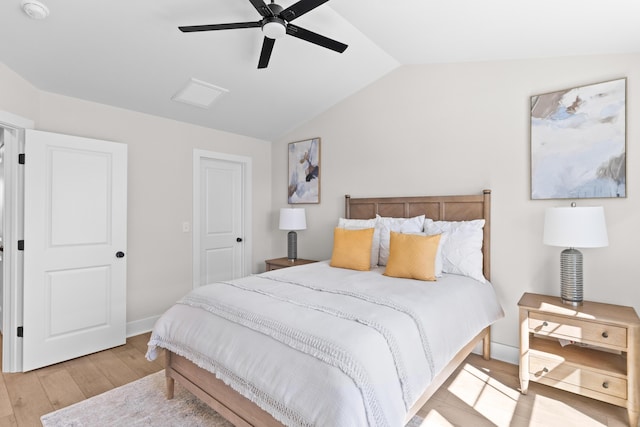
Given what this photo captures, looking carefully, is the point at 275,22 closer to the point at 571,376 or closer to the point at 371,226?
the point at 371,226

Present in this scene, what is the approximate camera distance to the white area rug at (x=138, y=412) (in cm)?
204

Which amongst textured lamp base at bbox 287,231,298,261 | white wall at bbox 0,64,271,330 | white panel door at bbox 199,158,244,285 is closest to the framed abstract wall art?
textured lamp base at bbox 287,231,298,261

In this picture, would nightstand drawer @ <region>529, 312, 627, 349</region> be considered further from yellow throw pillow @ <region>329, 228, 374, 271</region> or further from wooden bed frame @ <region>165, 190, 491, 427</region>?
yellow throw pillow @ <region>329, 228, 374, 271</region>

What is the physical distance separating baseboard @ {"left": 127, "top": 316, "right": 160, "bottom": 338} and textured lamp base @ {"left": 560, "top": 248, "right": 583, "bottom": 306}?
12.8ft

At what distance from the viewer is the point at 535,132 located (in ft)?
8.93

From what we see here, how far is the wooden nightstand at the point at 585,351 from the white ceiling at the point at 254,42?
1897mm

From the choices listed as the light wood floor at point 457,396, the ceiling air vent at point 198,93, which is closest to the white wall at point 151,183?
the ceiling air vent at point 198,93

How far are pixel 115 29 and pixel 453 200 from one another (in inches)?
122

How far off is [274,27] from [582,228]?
92.9 inches

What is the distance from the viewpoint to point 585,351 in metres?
2.36

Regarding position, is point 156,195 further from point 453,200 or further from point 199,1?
point 453,200

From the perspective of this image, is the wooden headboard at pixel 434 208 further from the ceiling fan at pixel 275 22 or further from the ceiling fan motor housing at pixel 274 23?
the ceiling fan motor housing at pixel 274 23

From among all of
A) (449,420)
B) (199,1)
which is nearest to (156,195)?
(199,1)

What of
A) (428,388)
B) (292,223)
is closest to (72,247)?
(292,223)
